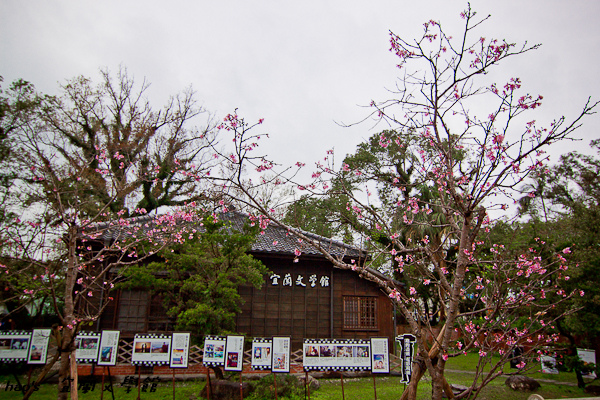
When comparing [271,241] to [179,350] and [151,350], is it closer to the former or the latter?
[179,350]

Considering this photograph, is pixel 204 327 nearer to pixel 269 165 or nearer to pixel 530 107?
pixel 269 165

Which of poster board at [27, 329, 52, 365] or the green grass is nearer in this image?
poster board at [27, 329, 52, 365]

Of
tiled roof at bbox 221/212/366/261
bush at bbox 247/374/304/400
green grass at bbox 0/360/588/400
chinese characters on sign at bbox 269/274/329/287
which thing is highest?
tiled roof at bbox 221/212/366/261

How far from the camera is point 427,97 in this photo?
189 inches

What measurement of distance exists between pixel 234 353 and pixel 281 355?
1011 mm

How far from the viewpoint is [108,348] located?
8.40m

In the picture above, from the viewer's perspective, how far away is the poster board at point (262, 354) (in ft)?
27.0

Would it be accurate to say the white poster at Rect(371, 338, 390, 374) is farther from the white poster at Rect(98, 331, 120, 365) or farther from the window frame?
the window frame

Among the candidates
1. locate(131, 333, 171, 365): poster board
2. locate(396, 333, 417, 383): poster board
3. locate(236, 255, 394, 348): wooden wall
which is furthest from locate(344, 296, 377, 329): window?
locate(131, 333, 171, 365): poster board

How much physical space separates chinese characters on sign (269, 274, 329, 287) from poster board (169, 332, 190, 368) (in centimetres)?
561

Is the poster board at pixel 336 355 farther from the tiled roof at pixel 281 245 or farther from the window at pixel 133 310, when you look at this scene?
the window at pixel 133 310

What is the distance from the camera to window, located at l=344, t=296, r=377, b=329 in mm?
14414

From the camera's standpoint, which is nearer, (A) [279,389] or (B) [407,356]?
(B) [407,356]

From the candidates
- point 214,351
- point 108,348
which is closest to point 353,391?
point 214,351
